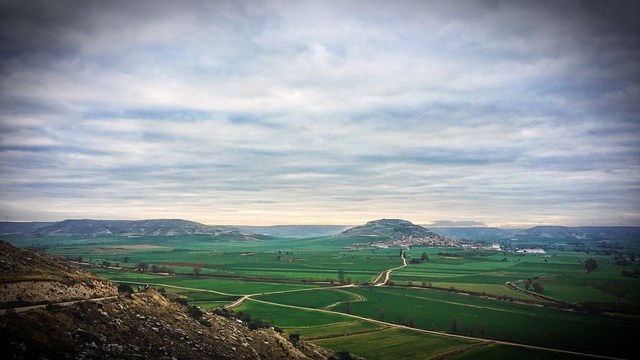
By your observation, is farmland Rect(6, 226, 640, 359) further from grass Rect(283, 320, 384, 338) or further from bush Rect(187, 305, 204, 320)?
bush Rect(187, 305, 204, 320)

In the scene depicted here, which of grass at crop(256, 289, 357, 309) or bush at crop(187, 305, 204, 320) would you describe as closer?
bush at crop(187, 305, 204, 320)

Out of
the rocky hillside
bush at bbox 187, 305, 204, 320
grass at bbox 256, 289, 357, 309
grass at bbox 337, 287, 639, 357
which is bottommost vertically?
grass at bbox 256, 289, 357, 309

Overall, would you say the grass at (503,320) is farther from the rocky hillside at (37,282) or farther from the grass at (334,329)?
the rocky hillside at (37,282)

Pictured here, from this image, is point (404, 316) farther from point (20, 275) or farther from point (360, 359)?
point (20, 275)

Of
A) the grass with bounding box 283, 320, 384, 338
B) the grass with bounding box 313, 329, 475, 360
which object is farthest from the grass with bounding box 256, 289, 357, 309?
the grass with bounding box 313, 329, 475, 360

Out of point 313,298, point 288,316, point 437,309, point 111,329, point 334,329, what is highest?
point 111,329

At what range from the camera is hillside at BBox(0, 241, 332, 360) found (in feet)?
90.6

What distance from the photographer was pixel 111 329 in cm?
3441

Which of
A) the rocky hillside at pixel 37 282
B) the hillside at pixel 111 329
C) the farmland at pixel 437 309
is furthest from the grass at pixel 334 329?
the rocky hillside at pixel 37 282

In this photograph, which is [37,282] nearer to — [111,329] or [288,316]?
[111,329]

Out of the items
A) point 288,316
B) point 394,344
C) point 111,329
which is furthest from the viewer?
point 288,316

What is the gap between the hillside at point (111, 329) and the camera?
27.6 m

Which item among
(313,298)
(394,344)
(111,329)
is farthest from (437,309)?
(111,329)

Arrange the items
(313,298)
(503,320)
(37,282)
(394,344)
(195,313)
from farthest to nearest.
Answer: (313,298) < (503,320) < (394,344) < (195,313) < (37,282)
